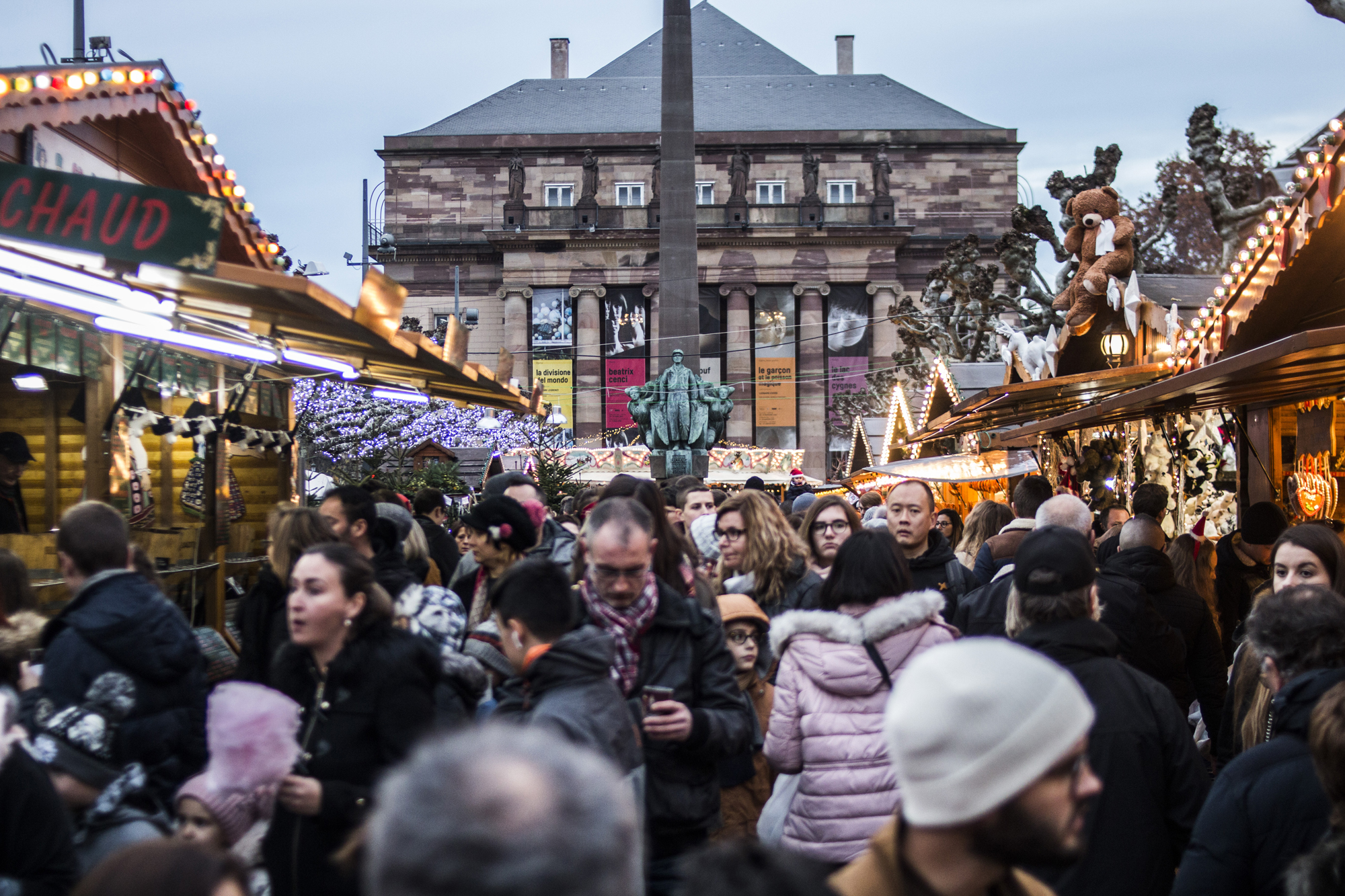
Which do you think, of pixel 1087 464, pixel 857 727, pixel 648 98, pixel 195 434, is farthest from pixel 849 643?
pixel 648 98

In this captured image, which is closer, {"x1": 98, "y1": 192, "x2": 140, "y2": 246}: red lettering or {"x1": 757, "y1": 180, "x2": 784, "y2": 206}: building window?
{"x1": 98, "y1": 192, "x2": 140, "y2": 246}: red lettering

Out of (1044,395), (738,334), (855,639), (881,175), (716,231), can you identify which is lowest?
(855,639)

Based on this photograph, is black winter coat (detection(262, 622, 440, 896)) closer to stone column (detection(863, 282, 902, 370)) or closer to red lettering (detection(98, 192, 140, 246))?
red lettering (detection(98, 192, 140, 246))

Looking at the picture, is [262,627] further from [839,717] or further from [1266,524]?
[1266,524]

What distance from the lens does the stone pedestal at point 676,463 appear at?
19.5 metres

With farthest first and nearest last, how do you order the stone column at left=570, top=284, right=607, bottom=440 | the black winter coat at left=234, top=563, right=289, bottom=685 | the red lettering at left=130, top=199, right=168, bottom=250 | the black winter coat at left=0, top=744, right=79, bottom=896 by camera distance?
the stone column at left=570, top=284, right=607, bottom=440 → the red lettering at left=130, top=199, right=168, bottom=250 → the black winter coat at left=234, top=563, right=289, bottom=685 → the black winter coat at left=0, top=744, right=79, bottom=896

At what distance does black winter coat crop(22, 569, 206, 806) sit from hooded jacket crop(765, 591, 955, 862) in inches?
68.1

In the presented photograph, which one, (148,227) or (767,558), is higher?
(148,227)

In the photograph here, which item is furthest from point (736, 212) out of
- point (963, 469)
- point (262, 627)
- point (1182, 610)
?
point (262, 627)

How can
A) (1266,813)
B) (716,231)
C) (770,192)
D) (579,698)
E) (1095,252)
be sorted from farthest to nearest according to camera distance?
(770,192) → (716,231) → (1095,252) → (579,698) → (1266,813)

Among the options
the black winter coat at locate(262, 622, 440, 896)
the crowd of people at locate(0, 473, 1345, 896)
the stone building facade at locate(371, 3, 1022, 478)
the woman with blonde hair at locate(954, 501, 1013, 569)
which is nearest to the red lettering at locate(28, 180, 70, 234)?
the crowd of people at locate(0, 473, 1345, 896)

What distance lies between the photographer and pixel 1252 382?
7352mm

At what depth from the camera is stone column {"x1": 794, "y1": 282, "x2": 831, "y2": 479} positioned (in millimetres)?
57281

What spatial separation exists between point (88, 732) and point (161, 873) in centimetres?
181
